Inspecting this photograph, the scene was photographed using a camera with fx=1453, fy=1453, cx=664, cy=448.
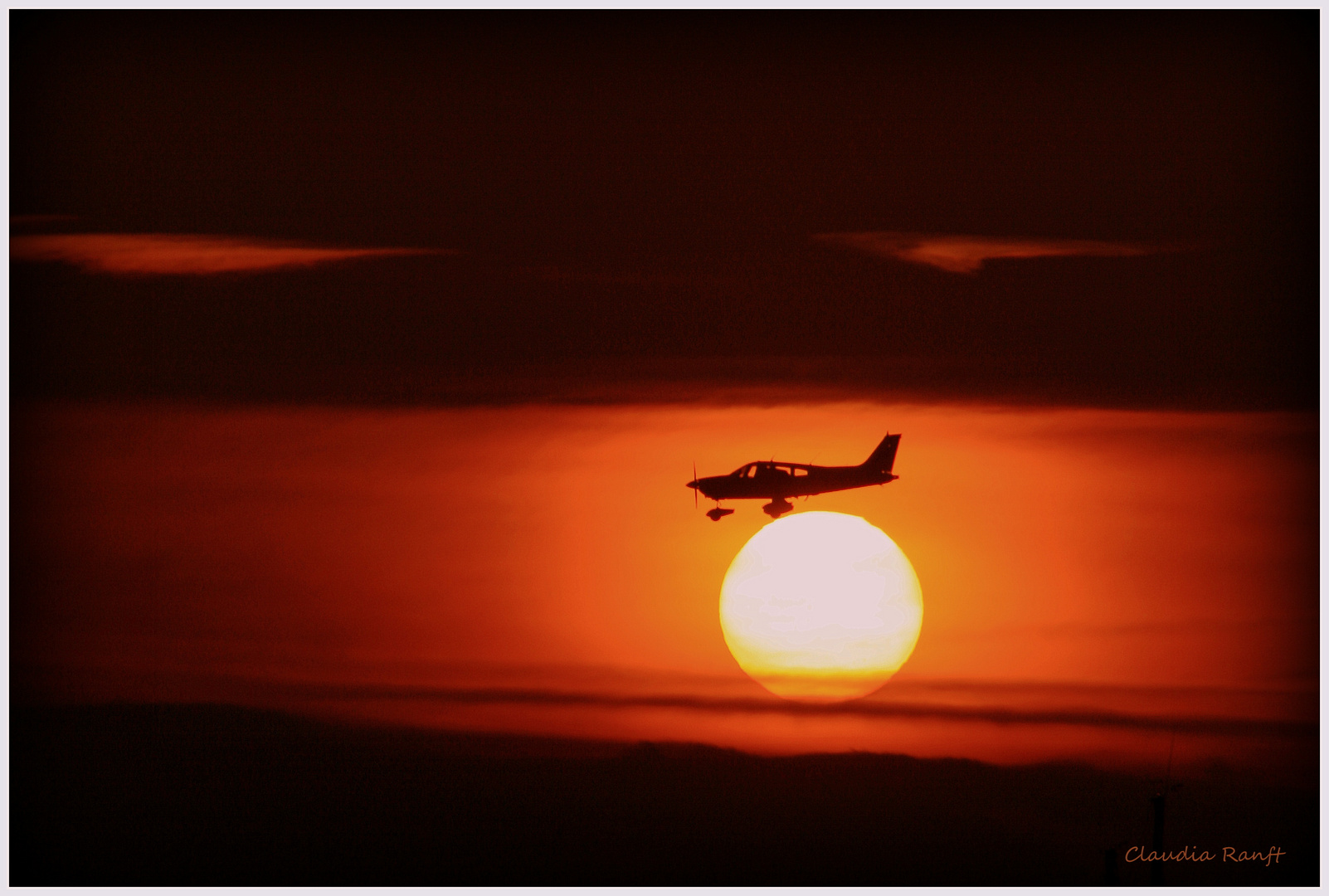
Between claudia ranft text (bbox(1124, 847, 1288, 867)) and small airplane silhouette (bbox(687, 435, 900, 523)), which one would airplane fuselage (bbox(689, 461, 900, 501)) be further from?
claudia ranft text (bbox(1124, 847, 1288, 867))

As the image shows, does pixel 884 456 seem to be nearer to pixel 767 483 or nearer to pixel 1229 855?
pixel 767 483

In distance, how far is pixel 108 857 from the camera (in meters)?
69.6

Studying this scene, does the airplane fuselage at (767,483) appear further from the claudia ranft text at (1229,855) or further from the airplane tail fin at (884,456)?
the claudia ranft text at (1229,855)

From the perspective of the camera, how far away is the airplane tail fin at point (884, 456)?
50.6 metres

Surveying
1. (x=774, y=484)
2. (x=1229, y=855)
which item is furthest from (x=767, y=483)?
(x=1229, y=855)

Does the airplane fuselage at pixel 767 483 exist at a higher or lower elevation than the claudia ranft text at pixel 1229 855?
higher

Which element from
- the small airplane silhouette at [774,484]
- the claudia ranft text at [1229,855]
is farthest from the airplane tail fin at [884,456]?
the claudia ranft text at [1229,855]

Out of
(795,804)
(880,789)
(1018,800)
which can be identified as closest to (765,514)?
(1018,800)

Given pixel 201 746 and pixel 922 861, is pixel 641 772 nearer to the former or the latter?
pixel 201 746

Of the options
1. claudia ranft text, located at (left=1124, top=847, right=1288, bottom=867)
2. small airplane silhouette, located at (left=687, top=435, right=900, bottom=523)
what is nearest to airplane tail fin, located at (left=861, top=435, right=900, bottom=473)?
small airplane silhouette, located at (left=687, top=435, right=900, bottom=523)

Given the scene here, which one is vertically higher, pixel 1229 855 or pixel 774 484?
pixel 774 484

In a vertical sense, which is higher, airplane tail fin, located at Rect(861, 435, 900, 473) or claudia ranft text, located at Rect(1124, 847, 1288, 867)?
airplane tail fin, located at Rect(861, 435, 900, 473)

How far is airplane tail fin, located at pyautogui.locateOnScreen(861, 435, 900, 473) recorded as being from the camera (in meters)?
50.6

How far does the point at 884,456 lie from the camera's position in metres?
51.2
